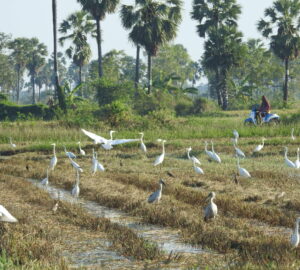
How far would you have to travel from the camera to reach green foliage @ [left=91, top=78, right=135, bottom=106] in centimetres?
3744

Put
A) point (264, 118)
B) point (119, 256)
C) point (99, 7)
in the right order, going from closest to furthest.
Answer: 1. point (119, 256)
2. point (264, 118)
3. point (99, 7)

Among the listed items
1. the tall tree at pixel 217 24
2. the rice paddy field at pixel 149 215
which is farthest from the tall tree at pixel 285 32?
the rice paddy field at pixel 149 215

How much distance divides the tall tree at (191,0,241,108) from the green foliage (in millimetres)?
7243

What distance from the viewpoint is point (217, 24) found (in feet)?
145

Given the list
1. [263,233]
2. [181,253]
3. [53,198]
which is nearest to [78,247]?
[181,253]

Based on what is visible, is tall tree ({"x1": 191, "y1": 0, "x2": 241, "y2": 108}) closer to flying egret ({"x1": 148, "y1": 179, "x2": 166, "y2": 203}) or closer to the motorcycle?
the motorcycle

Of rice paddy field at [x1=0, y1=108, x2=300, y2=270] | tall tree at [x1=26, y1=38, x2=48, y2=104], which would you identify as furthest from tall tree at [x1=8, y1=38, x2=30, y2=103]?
rice paddy field at [x1=0, y1=108, x2=300, y2=270]

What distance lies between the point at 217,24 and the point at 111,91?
11866 mm

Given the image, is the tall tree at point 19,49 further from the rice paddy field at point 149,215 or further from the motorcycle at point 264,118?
the rice paddy field at point 149,215

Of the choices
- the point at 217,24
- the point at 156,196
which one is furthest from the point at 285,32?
the point at 156,196

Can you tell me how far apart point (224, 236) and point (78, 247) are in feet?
6.16

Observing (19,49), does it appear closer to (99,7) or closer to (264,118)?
(99,7)

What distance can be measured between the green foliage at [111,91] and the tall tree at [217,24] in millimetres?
7243

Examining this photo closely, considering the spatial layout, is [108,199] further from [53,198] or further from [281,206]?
[281,206]
